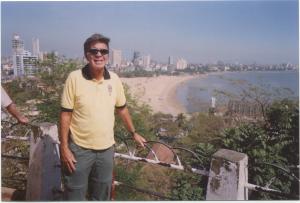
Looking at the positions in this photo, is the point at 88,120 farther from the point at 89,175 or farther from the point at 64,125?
the point at 89,175

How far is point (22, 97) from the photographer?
858 centimetres

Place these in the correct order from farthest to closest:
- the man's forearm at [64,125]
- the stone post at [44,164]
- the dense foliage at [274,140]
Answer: the dense foliage at [274,140]
the stone post at [44,164]
the man's forearm at [64,125]

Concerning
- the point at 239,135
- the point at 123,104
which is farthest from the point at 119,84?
the point at 239,135

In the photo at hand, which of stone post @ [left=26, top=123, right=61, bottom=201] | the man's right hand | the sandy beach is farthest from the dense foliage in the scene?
the sandy beach

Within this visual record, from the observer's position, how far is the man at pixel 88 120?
217 centimetres

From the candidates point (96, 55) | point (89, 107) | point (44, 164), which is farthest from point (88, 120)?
point (44, 164)

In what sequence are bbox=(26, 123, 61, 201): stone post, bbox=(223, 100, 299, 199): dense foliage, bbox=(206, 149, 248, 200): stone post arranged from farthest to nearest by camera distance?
bbox=(223, 100, 299, 199): dense foliage
bbox=(26, 123, 61, 201): stone post
bbox=(206, 149, 248, 200): stone post

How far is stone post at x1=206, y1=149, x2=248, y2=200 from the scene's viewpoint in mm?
2383

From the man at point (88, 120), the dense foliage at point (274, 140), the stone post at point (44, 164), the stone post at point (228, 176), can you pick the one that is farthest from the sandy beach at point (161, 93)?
the man at point (88, 120)

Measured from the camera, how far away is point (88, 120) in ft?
7.22

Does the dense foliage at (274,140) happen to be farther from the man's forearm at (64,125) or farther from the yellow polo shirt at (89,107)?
the man's forearm at (64,125)

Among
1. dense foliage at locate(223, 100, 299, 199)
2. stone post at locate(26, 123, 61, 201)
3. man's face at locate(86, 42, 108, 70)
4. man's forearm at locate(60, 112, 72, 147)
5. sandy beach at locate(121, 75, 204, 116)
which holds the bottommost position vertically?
sandy beach at locate(121, 75, 204, 116)

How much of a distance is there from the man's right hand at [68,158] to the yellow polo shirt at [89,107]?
0.28 feet

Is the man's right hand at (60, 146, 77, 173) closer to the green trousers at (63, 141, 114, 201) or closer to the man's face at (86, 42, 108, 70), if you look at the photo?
the green trousers at (63, 141, 114, 201)
